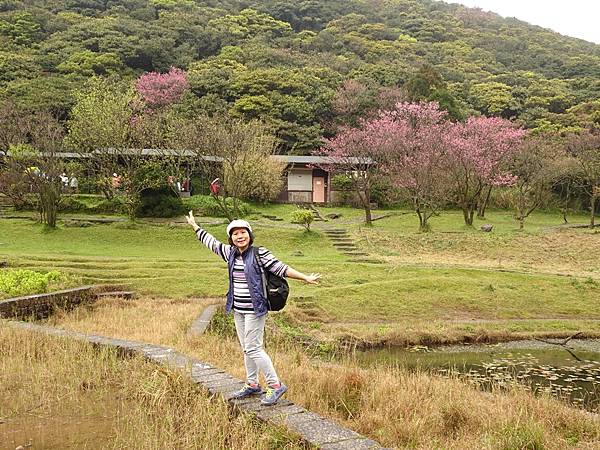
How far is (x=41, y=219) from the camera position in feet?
87.0

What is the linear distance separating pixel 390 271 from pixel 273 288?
46.3 ft

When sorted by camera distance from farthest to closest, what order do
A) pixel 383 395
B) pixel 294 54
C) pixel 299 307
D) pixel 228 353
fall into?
pixel 294 54 → pixel 299 307 → pixel 228 353 → pixel 383 395

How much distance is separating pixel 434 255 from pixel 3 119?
930 inches

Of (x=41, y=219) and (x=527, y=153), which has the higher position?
(x=527, y=153)

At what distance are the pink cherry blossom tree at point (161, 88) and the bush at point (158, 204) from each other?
709 inches

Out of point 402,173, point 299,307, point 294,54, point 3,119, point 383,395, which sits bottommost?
point 299,307

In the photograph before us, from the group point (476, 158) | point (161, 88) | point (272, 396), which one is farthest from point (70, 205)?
point (272, 396)

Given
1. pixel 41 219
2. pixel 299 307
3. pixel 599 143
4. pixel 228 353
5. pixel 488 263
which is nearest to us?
pixel 228 353

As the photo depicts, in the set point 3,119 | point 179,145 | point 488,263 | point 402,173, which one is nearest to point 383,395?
point 488,263

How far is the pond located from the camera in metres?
9.60

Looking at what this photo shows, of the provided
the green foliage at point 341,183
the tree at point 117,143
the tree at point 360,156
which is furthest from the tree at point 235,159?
the tree at point 360,156

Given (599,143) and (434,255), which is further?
(599,143)

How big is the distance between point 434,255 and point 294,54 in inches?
1710

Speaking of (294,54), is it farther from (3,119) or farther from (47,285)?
(47,285)
